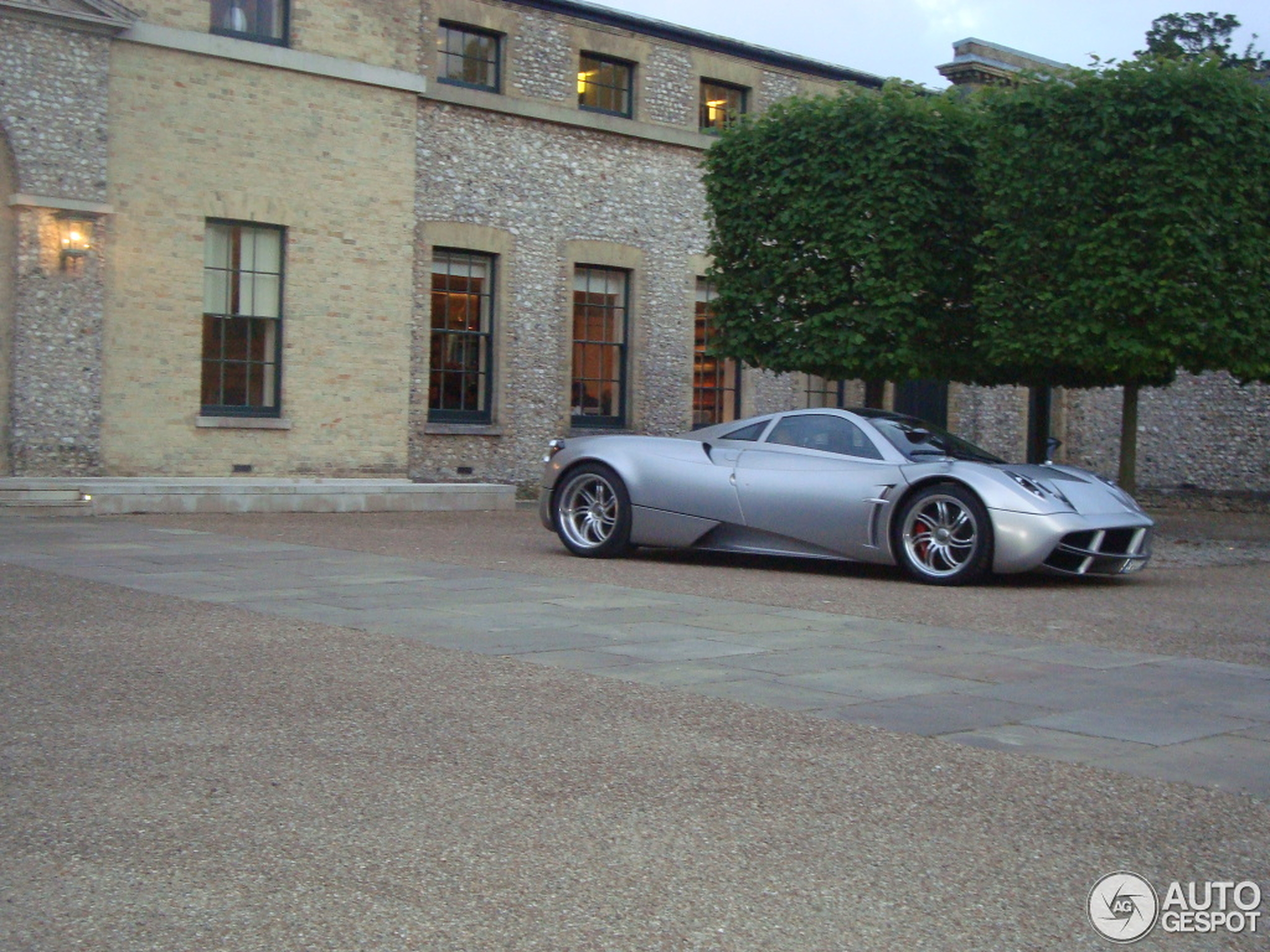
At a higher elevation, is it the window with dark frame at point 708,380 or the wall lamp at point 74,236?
the wall lamp at point 74,236

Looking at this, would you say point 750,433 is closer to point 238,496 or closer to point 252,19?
point 238,496

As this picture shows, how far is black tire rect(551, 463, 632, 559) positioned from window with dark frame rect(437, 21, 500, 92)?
34.4 ft

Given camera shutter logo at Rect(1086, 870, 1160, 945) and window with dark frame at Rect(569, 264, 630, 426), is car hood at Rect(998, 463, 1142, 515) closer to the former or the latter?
camera shutter logo at Rect(1086, 870, 1160, 945)

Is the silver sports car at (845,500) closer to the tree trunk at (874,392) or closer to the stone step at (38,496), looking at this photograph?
the tree trunk at (874,392)

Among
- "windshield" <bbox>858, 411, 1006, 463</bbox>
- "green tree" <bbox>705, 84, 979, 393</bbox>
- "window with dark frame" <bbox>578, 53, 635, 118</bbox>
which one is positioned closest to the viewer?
"windshield" <bbox>858, 411, 1006, 463</bbox>

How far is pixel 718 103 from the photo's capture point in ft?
79.2

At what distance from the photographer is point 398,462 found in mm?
20062

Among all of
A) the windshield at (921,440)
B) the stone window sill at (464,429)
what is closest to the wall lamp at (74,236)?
the stone window sill at (464,429)

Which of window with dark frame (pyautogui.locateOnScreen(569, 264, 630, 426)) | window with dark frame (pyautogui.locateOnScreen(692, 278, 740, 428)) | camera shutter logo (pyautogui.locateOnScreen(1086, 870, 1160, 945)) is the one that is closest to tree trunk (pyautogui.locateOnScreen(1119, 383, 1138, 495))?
window with dark frame (pyautogui.locateOnScreen(692, 278, 740, 428))

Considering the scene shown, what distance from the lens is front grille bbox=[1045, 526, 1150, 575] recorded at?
10.4 meters

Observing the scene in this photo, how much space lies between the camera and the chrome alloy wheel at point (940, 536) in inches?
413

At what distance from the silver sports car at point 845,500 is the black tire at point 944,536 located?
0.03 feet

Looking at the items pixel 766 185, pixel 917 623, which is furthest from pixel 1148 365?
pixel 917 623

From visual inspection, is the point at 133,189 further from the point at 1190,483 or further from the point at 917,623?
the point at 1190,483
